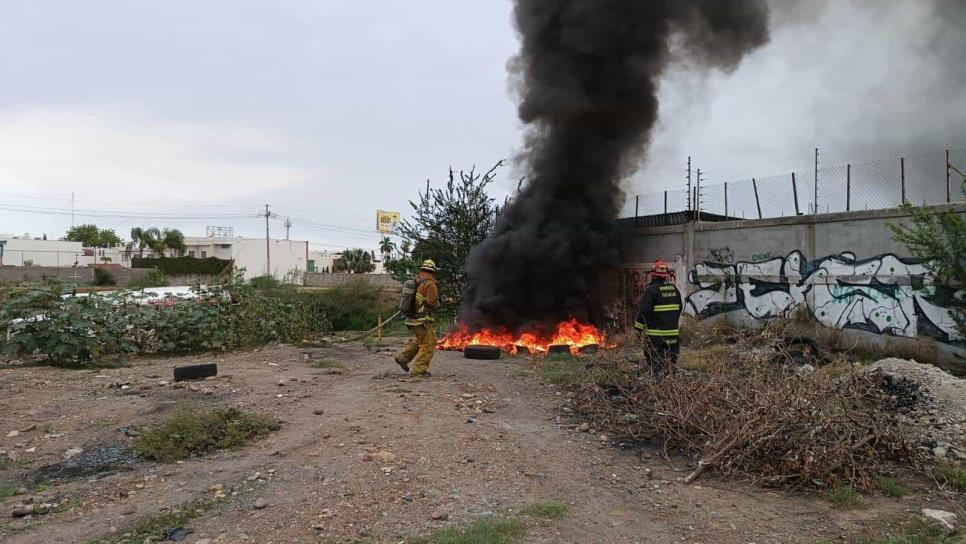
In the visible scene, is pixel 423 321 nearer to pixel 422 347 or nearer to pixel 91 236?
pixel 422 347

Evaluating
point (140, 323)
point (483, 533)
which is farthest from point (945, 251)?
point (140, 323)

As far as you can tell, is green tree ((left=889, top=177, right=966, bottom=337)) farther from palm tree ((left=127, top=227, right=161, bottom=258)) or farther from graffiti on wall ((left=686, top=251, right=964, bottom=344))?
palm tree ((left=127, top=227, right=161, bottom=258))

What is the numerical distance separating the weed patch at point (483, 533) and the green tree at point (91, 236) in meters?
85.6

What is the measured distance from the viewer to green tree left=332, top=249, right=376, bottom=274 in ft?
202

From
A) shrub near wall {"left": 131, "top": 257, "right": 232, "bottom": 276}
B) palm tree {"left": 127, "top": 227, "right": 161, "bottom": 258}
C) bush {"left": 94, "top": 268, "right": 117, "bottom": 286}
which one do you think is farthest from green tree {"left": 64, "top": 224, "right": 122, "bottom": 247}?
bush {"left": 94, "top": 268, "right": 117, "bottom": 286}

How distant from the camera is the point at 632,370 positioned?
7.77m

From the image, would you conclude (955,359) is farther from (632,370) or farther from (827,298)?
(632,370)

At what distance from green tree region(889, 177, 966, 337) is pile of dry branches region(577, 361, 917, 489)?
390 centimetres

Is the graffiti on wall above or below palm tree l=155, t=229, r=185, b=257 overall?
below

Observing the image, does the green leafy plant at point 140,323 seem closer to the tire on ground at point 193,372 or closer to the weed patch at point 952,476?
the tire on ground at point 193,372

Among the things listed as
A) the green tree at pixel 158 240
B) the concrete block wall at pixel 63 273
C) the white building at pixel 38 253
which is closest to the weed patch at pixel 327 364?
the concrete block wall at pixel 63 273

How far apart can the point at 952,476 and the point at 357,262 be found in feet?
195

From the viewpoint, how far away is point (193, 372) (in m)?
8.75

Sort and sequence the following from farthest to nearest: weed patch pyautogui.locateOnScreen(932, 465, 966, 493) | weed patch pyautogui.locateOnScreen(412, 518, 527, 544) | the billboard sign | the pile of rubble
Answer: the billboard sign → the pile of rubble → weed patch pyautogui.locateOnScreen(932, 465, 966, 493) → weed patch pyautogui.locateOnScreen(412, 518, 527, 544)
